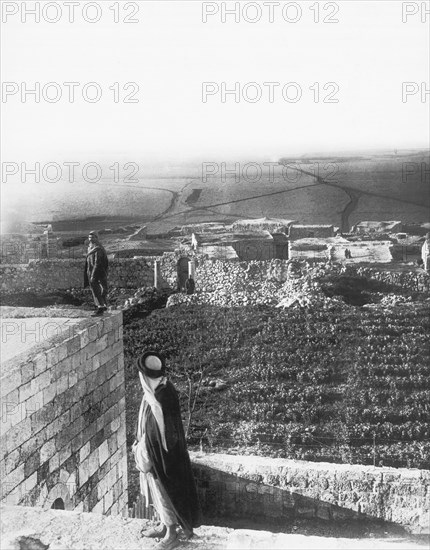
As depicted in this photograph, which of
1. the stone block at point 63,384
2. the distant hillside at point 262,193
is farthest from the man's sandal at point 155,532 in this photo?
the distant hillside at point 262,193

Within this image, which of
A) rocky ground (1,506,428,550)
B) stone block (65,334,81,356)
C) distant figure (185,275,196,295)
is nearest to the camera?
rocky ground (1,506,428,550)

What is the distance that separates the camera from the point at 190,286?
7.02 meters

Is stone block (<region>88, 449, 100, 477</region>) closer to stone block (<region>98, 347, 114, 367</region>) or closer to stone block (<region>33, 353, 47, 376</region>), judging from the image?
stone block (<region>98, 347, 114, 367</region>)

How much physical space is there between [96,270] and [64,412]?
1252 millimetres

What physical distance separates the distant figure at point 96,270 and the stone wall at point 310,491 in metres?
1.62

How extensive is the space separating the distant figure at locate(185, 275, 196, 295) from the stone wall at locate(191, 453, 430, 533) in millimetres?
1477

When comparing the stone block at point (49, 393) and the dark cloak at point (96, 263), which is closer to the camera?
the stone block at point (49, 393)

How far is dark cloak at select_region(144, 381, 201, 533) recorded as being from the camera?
15.4 ft

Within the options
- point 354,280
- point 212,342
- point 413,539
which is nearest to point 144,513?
point 212,342

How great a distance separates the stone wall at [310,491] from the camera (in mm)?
6117

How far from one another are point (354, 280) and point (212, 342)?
139 cm

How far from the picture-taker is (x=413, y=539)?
5.68 meters

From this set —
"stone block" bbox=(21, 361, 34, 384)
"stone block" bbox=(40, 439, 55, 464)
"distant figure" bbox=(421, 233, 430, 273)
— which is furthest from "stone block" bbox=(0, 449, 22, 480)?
"distant figure" bbox=(421, 233, 430, 273)

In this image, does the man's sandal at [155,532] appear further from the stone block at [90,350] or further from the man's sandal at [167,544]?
the stone block at [90,350]
